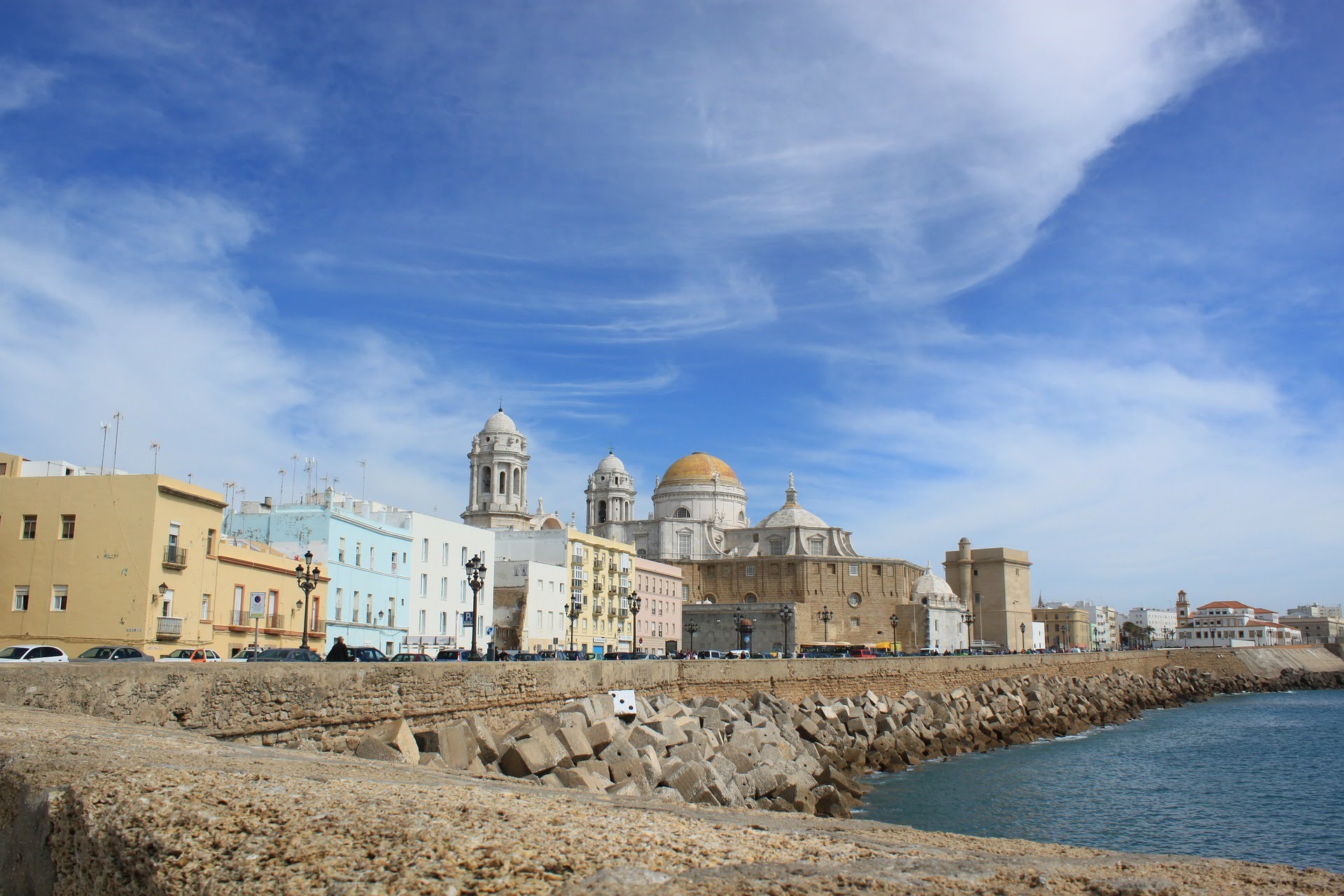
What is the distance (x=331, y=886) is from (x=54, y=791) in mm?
2654

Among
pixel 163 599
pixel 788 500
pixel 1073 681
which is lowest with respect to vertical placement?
pixel 1073 681

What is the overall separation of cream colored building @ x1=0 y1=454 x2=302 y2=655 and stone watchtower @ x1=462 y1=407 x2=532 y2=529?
151 feet

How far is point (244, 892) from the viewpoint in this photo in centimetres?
510

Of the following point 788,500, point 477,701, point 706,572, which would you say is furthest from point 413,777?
point 788,500

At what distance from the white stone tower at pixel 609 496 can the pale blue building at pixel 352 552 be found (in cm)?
4620

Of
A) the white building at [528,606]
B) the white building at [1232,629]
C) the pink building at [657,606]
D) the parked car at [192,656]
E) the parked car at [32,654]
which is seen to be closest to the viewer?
the parked car at [32,654]

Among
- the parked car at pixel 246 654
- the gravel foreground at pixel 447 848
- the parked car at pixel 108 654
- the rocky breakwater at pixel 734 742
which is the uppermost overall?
the parked car at pixel 108 654

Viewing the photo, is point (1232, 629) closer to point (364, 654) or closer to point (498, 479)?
point (498, 479)

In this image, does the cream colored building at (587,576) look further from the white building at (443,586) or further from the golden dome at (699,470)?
the golden dome at (699,470)

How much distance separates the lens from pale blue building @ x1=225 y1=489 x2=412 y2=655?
35.2 m

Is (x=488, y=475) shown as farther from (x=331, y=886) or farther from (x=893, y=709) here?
(x=331, y=886)

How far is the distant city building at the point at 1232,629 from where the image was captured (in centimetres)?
13062

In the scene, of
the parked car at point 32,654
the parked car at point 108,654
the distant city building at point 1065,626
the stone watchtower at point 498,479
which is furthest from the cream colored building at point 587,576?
the distant city building at point 1065,626

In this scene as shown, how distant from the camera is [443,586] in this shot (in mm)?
43344
